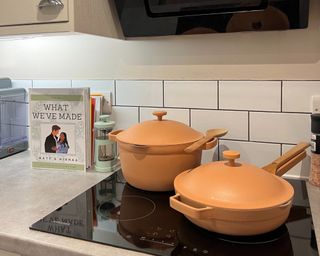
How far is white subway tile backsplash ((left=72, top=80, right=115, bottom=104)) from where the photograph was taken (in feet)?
4.57

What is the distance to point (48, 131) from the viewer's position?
132 centimetres

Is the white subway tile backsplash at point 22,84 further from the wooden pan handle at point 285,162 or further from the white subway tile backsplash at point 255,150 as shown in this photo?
the wooden pan handle at point 285,162

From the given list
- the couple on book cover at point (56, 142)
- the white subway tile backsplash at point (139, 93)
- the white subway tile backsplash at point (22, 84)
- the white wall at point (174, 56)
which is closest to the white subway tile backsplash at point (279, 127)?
the white wall at point (174, 56)

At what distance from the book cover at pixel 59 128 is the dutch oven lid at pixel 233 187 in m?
0.53

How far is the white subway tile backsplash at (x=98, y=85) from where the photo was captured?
1392mm

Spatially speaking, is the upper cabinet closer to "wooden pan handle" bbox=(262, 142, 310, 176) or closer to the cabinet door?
the cabinet door

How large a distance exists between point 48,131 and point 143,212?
0.55 meters

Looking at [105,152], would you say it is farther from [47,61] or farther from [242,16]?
[242,16]

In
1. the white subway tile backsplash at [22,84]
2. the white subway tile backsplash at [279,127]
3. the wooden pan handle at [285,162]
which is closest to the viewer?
the wooden pan handle at [285,162]

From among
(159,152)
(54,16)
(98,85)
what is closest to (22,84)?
(98,85)

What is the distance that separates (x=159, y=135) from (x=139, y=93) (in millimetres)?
362

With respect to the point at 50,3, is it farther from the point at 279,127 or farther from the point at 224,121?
the point at 279,127

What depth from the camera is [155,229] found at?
0.84m

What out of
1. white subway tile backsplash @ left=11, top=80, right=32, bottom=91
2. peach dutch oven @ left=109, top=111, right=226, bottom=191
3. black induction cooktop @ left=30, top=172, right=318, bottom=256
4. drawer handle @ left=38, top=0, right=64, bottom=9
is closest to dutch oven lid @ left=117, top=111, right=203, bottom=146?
peach dutch oven @ left=109, top=111, right=226, bottom=191
